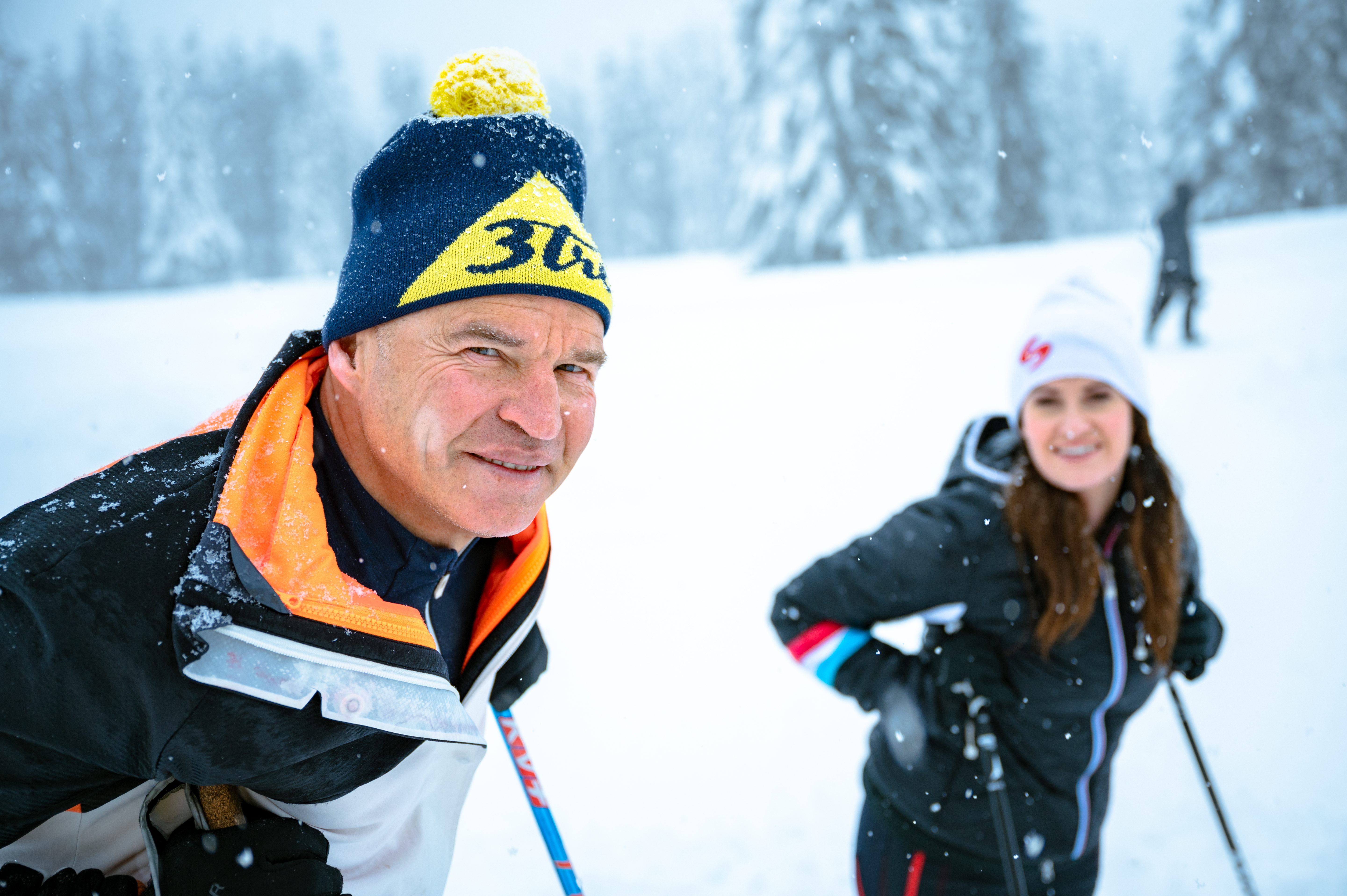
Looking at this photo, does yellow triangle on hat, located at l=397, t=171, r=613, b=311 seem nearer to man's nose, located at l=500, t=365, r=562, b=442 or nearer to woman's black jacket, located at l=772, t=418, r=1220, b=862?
man's nose, located at l=500, t=365, r=562, b=442

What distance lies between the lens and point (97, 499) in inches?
45.7

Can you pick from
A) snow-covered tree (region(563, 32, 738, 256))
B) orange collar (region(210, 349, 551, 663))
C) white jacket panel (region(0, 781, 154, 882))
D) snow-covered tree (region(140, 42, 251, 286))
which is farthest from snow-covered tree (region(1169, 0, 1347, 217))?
snow-covered tree (region(140, 42, 251, 286))

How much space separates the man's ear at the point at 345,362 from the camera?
145 centimetres

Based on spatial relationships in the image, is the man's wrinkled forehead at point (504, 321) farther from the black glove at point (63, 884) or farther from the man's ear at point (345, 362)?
the black glove at point (63, 884)

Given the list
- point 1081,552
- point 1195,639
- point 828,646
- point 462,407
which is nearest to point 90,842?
point 462,407

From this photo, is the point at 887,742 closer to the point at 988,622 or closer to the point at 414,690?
the point at 988,622

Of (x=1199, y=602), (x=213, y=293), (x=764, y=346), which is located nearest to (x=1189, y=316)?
(x=764, y=346)

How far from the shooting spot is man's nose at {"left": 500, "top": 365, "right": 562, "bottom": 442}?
1.38m

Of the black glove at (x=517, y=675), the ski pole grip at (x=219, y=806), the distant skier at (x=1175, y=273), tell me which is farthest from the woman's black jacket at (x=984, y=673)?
the distant skier at (x=1175, y=273)

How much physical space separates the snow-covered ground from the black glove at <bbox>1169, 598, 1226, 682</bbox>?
1671 millimetres

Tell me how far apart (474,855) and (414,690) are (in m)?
2.60

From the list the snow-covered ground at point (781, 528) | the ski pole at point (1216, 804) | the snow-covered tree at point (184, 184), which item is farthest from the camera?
the snow-covered tree at point (184, 184)

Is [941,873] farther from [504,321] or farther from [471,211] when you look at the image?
[471,211]

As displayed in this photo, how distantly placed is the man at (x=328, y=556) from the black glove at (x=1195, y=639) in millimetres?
2062
